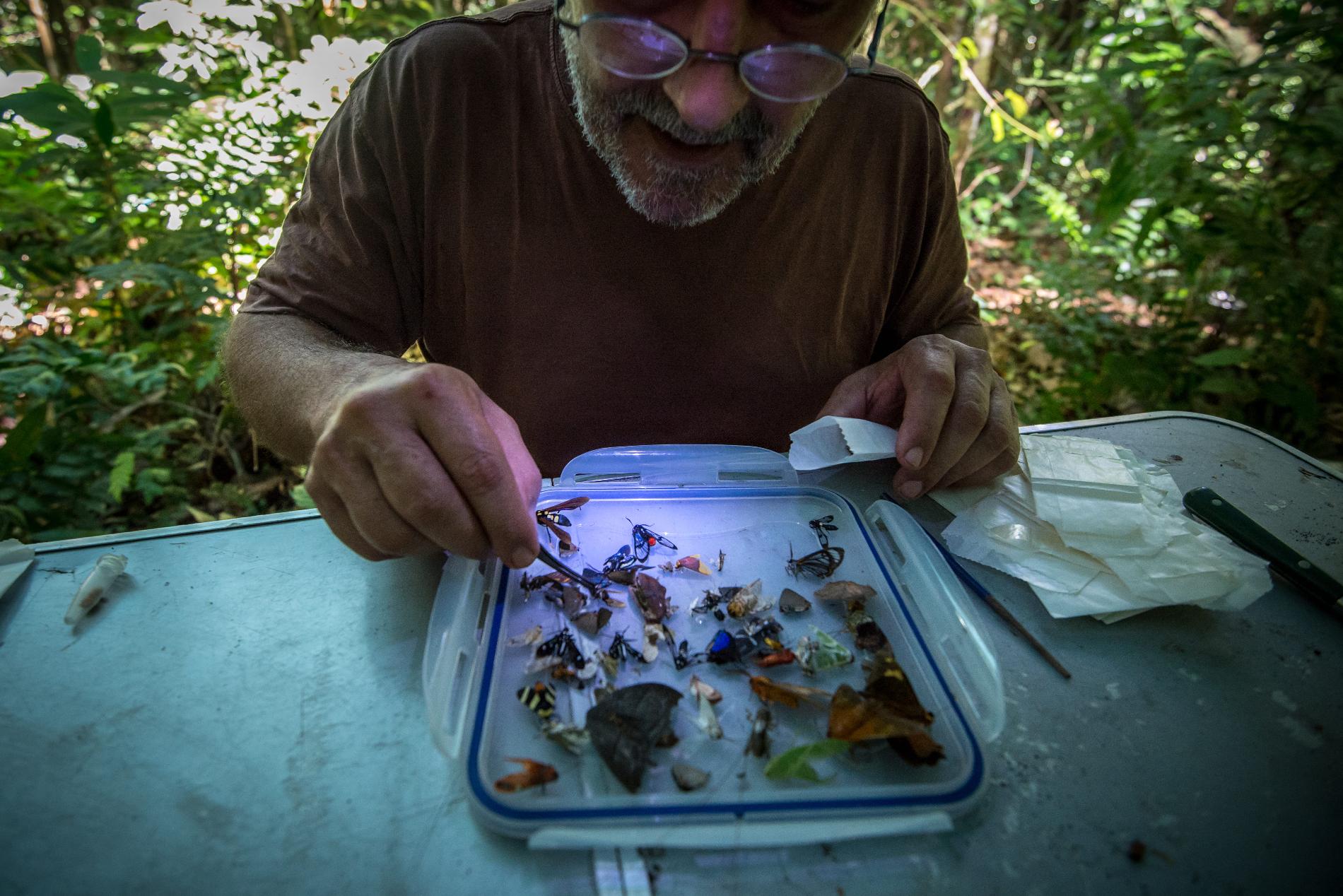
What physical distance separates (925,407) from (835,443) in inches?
5.9

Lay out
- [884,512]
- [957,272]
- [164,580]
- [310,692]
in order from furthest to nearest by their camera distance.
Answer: [957,272] → [884,512] → [164,580] → [310,692]

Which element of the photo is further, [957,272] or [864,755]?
[957,272]

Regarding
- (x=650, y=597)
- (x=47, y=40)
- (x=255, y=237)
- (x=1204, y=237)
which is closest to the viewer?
(x=650, y=597)

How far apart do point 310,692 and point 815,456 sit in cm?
77

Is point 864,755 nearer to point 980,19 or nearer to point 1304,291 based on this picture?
point 1304,291

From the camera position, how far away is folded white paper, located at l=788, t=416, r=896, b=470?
112 centimetres

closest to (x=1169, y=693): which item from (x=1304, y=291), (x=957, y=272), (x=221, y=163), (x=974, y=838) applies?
(x=974, y=838)

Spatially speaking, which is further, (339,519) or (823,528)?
(823,528)

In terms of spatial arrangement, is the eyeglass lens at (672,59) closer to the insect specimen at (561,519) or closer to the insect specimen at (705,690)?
the insect specimen at (561,519)

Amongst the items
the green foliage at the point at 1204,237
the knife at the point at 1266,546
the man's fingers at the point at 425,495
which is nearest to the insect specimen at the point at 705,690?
the man's fingers at the point at 425,495

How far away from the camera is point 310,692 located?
829mm

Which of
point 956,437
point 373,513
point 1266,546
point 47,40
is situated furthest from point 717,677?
point 47,40

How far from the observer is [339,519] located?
0.90 metres

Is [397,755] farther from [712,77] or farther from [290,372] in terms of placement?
[712,77]
